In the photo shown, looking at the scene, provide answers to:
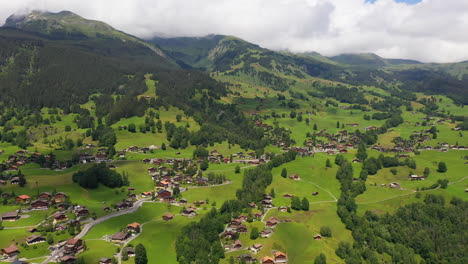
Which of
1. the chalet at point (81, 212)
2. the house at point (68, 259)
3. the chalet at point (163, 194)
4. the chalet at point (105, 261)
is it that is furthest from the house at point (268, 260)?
the chalet at point (81, 212)

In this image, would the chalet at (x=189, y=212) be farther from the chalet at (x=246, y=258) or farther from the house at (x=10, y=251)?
the house at (x=10, y=251)

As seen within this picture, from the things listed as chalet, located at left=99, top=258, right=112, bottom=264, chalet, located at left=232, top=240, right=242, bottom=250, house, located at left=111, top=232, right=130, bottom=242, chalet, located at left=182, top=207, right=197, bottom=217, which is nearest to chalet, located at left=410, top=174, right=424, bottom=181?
chalet, located at left=232, top=240, right=242, bottom=250

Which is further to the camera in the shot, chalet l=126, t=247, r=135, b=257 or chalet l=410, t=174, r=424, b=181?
chalet l=410, t=174, r=424, b=181

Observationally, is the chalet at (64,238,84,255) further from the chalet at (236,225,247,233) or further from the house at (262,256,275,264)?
the house at (262,256,275,264)

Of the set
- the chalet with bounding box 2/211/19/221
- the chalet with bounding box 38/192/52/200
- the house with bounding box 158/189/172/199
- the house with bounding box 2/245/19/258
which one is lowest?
the house with bounding box 2/245/19/258

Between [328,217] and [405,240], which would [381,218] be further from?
[328,217]

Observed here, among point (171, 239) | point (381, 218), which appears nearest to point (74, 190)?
point (171, 239)

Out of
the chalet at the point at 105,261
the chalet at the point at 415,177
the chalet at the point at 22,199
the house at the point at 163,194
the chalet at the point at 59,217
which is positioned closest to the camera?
the chalet at the point at 105,261

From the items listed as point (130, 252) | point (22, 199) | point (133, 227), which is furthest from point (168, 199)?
point (22, 199)
